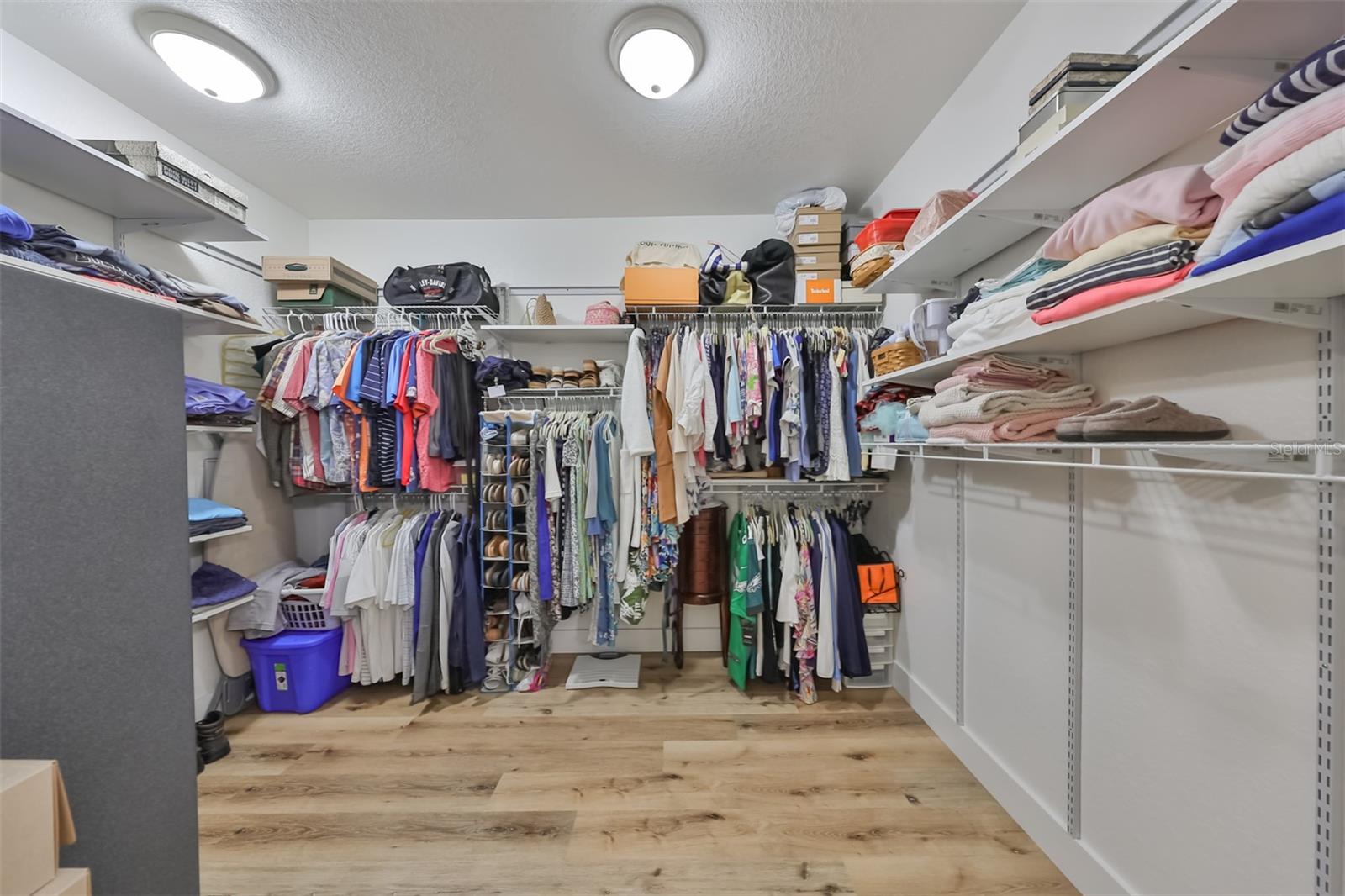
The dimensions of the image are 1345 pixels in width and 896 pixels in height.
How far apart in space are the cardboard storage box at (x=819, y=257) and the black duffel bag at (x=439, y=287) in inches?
69.3

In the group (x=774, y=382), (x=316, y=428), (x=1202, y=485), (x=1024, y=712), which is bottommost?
(x=1024, y=712)

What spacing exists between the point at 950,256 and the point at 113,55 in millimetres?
3122

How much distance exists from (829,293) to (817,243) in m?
0.28

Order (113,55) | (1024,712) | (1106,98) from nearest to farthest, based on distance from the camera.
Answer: (1106,98) < (1024,712) < (113,55)

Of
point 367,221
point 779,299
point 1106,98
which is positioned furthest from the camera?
point 367,221

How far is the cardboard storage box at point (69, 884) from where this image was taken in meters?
0.78

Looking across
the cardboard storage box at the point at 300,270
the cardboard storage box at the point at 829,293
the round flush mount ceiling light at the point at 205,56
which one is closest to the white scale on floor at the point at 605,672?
the cardboard storage box at the point at 829,293

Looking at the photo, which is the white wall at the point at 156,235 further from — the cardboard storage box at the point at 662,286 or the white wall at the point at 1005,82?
the white wall at the point at 1005,82

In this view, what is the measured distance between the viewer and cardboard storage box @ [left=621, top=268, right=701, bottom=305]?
225 cm

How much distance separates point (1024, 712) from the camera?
1.43m

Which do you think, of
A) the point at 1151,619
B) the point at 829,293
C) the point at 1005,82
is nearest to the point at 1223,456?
the point at 1151,619

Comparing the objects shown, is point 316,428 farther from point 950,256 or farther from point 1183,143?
point 1183,143

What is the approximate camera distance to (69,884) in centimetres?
80

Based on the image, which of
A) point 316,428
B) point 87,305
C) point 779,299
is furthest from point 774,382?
point 316,428
